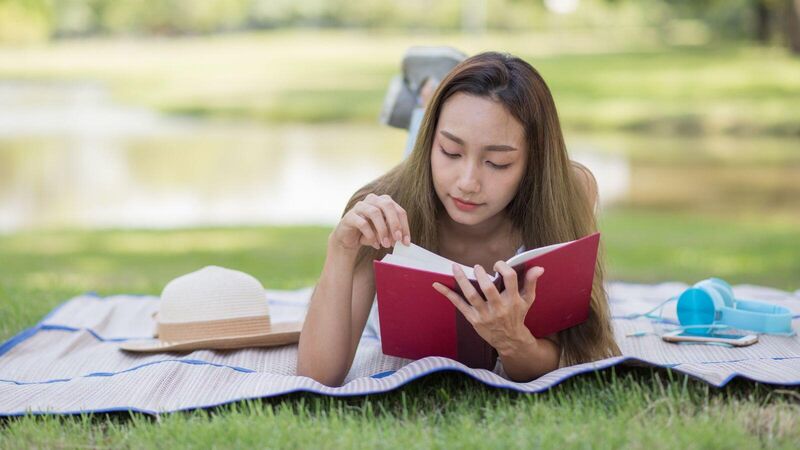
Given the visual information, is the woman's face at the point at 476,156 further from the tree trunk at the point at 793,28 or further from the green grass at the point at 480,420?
the tree trunk at the point at 793,28

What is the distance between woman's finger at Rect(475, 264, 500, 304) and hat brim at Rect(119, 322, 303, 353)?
1177 millimetres

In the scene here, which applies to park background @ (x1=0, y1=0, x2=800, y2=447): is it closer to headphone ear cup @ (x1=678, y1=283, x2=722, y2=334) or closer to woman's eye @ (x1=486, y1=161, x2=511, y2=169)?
woman's eye @ (x1=486, y1=161, x2=511, y2=169)

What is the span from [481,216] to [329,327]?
0.54m

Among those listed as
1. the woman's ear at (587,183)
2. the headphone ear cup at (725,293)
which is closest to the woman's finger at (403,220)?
the woman's ear at (587,183)

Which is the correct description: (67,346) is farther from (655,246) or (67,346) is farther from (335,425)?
(655,246)

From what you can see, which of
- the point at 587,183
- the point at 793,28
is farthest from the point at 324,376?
the point at 793,28

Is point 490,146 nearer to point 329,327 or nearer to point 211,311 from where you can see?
point 329,327

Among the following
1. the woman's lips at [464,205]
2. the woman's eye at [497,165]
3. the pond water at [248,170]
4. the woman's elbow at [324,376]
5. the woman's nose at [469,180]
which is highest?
the woman's eye at [497,165]

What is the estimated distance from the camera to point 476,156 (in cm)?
279

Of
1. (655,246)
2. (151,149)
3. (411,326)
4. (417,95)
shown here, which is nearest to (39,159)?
(151,149)

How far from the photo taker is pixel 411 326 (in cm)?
290

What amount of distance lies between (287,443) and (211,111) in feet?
73.6

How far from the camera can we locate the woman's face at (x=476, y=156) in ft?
9.12

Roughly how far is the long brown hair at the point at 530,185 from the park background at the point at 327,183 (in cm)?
20
